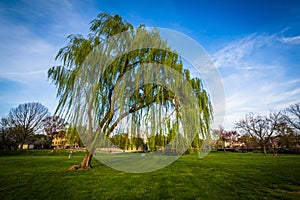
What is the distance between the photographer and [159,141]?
4766 mm

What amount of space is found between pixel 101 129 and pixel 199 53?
4.10 metres

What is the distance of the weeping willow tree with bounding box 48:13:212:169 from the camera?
4.84m

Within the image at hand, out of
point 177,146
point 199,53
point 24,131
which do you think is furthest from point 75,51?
point 24,131

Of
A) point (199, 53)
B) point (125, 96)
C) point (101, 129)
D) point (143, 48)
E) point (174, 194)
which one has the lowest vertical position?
point (174, 194)

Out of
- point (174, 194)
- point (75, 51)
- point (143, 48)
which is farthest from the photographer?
point (75, 51)

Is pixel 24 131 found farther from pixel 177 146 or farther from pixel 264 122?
pixel 264 122

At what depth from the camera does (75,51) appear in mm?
6508

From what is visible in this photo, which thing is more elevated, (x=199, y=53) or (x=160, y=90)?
(x=199, y=53)

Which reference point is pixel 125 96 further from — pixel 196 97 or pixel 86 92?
pixel 196 97

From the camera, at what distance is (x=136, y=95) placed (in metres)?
4.84

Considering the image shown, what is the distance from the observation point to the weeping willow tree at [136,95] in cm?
484

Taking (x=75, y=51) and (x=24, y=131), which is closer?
(x=75, y=51)

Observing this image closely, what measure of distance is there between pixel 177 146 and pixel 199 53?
2979mm

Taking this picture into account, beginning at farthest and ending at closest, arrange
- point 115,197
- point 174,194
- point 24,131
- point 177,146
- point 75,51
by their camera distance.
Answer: point 24,131 → point 75,51 → point 177,146 → point 174,194 → point 115,197
